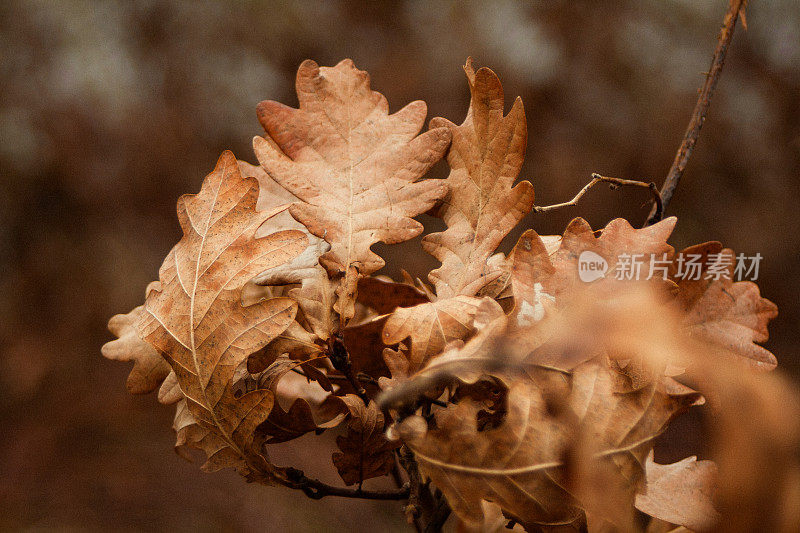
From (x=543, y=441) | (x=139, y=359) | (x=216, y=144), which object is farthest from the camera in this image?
(x=216, y=144)

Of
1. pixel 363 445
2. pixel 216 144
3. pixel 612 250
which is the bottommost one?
pixel 216 144

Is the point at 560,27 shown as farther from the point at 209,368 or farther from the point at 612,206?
the point at 209,368

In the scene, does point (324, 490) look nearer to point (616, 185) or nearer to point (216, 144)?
point (616, 185)

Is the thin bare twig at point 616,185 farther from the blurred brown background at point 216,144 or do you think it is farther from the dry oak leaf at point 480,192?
the blurred brown background at point 216,144

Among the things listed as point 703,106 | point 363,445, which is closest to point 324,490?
point 363,445

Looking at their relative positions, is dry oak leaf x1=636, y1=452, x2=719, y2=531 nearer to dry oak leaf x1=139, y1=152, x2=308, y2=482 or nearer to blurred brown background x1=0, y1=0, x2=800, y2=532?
dry oak leaf x1=139, y1=152, x2=308, y2=482

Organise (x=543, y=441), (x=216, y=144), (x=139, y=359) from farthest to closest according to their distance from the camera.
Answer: (x=216, y=144), (x=139, y=359), (x=543, y=441)

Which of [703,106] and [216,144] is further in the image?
Answer: [216,144]
